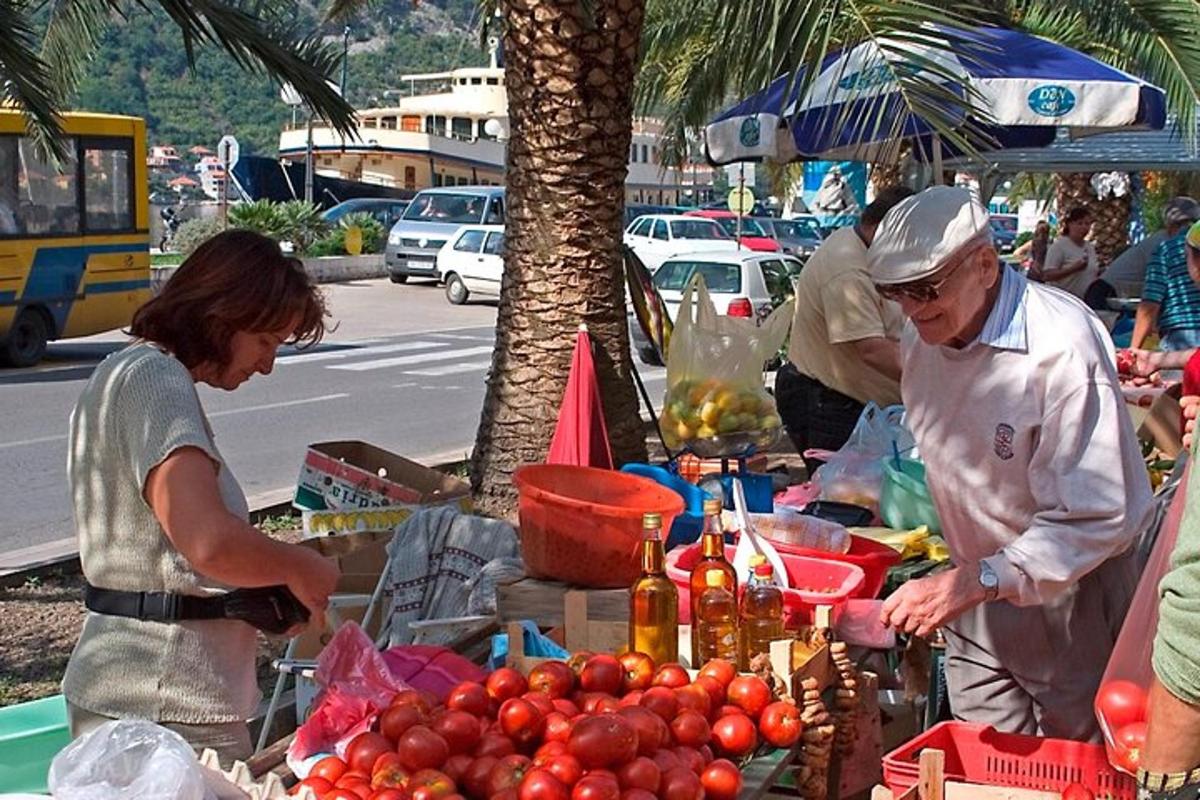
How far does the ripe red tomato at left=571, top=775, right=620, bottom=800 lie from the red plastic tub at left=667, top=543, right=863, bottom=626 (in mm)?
1299

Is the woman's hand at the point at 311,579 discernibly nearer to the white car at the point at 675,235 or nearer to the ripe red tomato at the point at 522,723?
the ripe red tomato at the point at 522,723

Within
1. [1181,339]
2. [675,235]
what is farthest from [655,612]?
[675,235]

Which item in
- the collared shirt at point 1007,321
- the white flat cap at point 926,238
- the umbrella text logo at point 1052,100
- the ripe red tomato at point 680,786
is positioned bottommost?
the ripe red tomato at point 680,786

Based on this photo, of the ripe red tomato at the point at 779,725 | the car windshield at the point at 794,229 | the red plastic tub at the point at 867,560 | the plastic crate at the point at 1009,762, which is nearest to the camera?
the plastic crate at the point at 1009,762

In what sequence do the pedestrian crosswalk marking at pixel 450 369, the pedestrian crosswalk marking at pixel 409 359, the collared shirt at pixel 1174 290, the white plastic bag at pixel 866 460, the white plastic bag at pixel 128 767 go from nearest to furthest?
the white plastic bag at pixel 128 767 → the white plastic bag at pixel 866 460 → the collared shirt at pixel 1174 290 → the pedestrian crosswalk marking at pixel 450 369 → the pedestrian crosswalk marking at pixel 409 359

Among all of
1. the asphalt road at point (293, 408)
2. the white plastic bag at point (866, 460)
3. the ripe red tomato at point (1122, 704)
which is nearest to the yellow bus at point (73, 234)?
the asphalt road at point (293, 408)

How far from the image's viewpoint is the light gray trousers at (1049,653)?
3.53m

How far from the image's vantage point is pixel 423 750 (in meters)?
3.00

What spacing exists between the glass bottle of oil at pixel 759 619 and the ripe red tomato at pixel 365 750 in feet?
3.69

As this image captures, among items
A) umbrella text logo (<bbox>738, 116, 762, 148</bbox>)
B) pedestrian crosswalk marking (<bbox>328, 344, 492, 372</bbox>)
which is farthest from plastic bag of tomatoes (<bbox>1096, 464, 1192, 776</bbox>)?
pedestrian crosswalk marking (<bbox>328, 344, 492, 372</bbox>)

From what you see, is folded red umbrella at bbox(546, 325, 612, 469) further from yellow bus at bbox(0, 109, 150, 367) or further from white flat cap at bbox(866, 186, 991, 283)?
yellow bus at bbox(0, 109, 150, 367)

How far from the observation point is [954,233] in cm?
323

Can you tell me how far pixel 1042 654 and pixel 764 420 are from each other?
2914 millimetres

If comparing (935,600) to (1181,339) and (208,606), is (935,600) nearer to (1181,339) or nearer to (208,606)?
(208,606)
